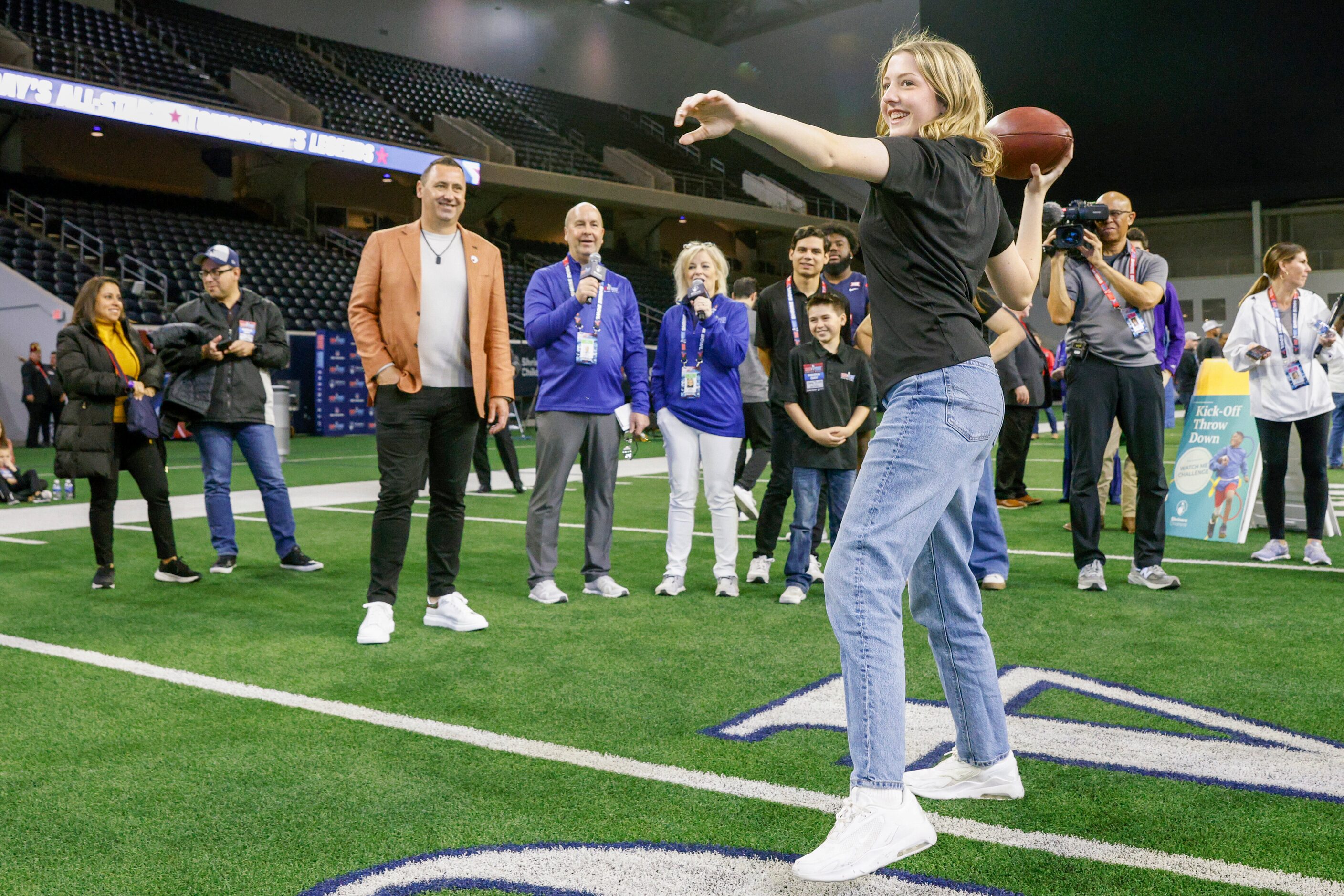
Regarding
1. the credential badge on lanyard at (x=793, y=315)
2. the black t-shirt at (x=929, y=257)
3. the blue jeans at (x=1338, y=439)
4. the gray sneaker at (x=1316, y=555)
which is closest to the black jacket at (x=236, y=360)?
the credential badge on lanyard at (x=793, y=315)

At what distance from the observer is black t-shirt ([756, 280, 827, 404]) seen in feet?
17.5

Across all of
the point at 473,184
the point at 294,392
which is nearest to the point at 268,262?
the point at 294,392

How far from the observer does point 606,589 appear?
17.3ft

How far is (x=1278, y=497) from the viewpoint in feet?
19.9

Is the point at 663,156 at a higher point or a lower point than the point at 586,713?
higher

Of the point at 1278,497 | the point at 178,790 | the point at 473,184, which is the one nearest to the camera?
the point at 178,790

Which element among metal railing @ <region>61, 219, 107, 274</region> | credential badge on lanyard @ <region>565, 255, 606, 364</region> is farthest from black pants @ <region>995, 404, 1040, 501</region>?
metal railing @ <region>61, 219, 107, 274</region>

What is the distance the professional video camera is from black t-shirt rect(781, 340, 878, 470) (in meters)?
1.07

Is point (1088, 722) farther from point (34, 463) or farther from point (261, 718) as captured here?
point (34, 463)

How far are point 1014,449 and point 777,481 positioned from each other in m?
4.09

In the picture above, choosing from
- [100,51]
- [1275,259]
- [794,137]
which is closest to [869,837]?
[794,137]

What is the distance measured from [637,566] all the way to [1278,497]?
376 centimetres

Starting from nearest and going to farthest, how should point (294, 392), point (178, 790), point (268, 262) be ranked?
point (178, 790)
point (294, 392)
point (268, 262)

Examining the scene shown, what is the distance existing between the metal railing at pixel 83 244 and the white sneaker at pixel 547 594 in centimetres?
1919
